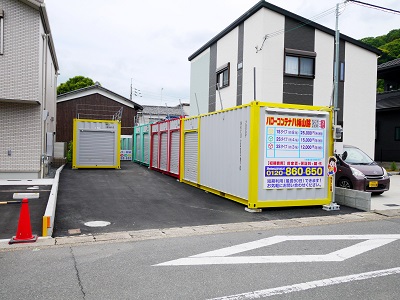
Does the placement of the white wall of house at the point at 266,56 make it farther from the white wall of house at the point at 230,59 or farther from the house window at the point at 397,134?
the house window at the point at 397,134

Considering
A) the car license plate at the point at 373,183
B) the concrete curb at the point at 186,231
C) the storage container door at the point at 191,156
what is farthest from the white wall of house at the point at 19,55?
the car license plate at the point at 373,183

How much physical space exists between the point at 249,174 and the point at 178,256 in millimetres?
3980

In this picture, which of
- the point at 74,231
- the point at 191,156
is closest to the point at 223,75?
the point at 191,156

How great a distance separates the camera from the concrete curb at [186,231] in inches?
230

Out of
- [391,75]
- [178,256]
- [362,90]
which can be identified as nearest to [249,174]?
[178,256]

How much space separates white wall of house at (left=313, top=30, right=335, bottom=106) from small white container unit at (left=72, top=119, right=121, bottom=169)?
1030cm

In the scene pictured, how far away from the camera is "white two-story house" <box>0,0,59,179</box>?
12258 millimetres

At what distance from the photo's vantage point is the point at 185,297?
3809 millimetres

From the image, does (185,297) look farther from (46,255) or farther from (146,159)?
(146,159)

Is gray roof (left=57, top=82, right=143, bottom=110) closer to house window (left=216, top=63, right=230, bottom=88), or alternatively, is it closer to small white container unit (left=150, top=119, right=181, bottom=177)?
small white container unit (left=150, top=119, right=181, bottom=177)

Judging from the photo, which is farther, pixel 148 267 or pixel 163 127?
pixel 163 127

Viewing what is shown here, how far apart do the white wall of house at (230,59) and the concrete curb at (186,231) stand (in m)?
11.0

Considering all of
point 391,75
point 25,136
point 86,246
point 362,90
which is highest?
point 391,75

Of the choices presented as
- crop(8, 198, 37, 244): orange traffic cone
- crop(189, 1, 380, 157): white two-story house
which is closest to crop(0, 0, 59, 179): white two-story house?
crop(189, 1, 380, 157): white two-story house
